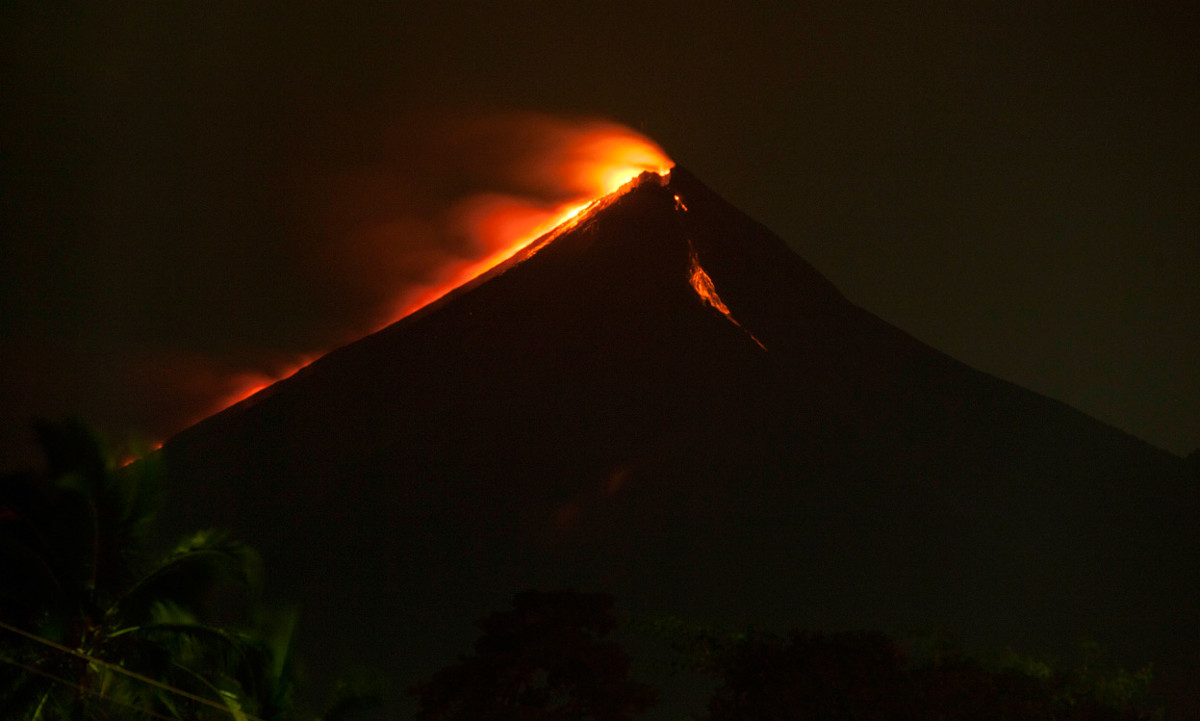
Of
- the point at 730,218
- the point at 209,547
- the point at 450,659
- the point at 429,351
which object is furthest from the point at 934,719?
the point at 730,218

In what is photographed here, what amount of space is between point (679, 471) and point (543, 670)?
41.5 m

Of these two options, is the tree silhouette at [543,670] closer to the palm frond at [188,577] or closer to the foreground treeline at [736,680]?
the foreground treeline at [736,680]

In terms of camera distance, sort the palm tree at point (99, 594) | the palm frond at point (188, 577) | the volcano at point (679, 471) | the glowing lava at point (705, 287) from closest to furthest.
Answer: the palm tree at point (99, 594)
the palm frond at point (188, 577)
the volcano at point (679, 471)
the glowing lava at point (705, 287)

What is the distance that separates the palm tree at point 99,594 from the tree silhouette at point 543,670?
301cm

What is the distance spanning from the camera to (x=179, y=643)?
34.0ft

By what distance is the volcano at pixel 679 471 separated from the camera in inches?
1796

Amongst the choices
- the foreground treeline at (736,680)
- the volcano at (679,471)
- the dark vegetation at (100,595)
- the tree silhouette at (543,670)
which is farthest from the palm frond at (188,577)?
the volcano at (679,471)

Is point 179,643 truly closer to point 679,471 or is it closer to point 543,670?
point 543,670

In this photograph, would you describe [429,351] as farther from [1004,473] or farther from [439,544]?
[1004,473]

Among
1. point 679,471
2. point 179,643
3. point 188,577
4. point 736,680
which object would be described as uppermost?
point 679,471

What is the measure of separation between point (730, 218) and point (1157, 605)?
37.3 meters

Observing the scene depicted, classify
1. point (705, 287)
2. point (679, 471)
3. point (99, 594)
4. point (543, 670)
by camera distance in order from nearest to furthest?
point (99, 594), point (543, 670), point (679, 471), point (705, 287)

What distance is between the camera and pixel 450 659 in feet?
129

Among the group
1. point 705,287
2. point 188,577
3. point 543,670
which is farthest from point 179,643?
point 705,287
